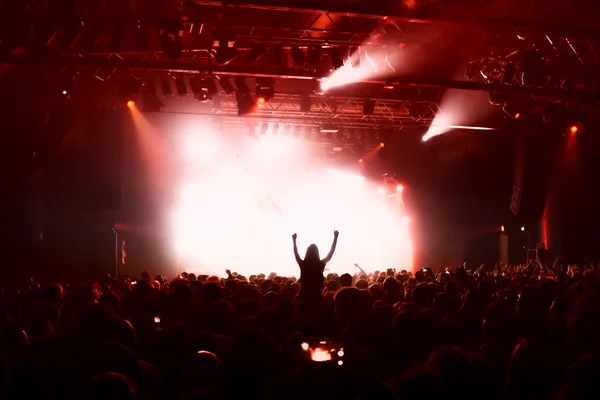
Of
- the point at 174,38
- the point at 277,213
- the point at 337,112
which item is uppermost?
the point at 337,112

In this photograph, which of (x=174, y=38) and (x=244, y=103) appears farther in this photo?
(x=244, y=103)

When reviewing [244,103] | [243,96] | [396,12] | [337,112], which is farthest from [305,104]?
[396,12]

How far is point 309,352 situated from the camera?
3615 mm

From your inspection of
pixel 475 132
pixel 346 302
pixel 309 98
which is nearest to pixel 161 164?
pixel 309 98

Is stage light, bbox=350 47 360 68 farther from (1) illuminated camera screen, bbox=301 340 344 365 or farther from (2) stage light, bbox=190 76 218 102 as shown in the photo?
(1) illuminated camera screen, bbox=301 340 344 365

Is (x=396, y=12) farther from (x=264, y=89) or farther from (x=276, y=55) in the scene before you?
(x=264, y=89)

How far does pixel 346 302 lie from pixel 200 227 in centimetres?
1912

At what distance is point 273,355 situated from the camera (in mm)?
3611

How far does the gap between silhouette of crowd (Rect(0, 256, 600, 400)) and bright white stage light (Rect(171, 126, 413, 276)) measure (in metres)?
17.8

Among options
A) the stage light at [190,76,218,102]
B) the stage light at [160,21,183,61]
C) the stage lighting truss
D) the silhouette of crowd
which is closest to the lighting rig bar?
the stage light at [160,21,183,61]

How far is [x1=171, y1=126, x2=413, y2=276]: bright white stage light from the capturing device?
2459cm

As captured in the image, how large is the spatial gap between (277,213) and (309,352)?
23190 mm

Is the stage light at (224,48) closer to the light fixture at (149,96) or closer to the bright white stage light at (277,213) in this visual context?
the light fixture at (149,96)

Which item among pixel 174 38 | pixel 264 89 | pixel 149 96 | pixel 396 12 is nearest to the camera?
pixel 396 12
